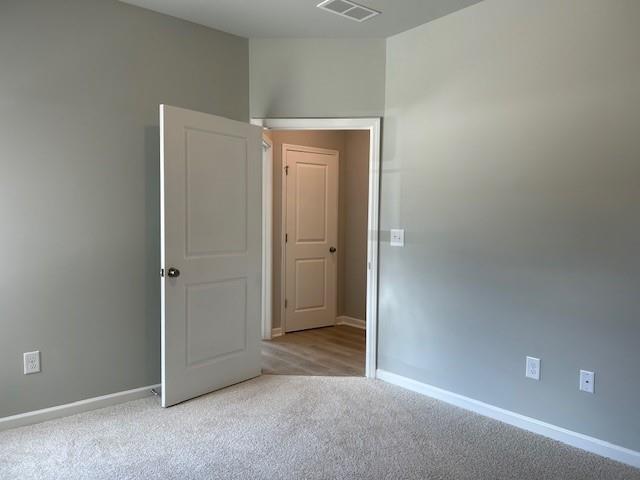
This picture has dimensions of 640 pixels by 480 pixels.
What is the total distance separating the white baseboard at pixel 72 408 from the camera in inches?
105

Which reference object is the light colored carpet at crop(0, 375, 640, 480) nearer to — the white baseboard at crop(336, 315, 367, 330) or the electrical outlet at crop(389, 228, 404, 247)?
the electrical outlet at crop(389, 228, 404, 247)

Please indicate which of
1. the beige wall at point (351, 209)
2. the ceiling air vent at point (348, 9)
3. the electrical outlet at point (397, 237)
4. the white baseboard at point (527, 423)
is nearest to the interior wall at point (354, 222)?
the beige wall at point (351, 209)

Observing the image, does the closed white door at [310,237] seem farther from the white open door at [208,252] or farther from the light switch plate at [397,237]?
the light switch plate at [397,237]

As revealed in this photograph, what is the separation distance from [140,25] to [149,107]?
0.54 meters

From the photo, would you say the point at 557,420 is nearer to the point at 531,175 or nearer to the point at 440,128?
the point at 531,175

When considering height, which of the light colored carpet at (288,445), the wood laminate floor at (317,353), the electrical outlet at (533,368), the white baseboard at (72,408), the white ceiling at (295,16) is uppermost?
the white ceiling at (295,16)

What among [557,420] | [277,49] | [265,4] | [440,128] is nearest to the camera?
[557,420]

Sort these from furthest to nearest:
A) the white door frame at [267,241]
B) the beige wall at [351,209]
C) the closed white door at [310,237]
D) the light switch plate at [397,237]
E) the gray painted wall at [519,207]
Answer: the beige wall at [351,209]
the closed white door at [310,237]
the white door frame at [267,241]
the light switch plate at [397,237]
the gray painted wall at [519,207]

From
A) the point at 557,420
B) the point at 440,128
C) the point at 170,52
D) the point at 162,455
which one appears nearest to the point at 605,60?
the point at 440,128

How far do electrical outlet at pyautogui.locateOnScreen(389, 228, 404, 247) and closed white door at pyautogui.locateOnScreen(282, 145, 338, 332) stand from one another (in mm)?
1731

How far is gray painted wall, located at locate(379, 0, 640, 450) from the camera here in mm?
2373

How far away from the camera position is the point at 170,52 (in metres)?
3.20

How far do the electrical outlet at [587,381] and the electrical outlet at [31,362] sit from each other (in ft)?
10.4

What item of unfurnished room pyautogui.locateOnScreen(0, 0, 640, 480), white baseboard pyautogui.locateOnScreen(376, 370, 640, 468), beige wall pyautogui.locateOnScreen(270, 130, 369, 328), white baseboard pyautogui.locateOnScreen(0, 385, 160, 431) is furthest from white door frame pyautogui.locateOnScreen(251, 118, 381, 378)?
white baseboard pyautogui.locateOnScreen(0, 385, 160, 431)
